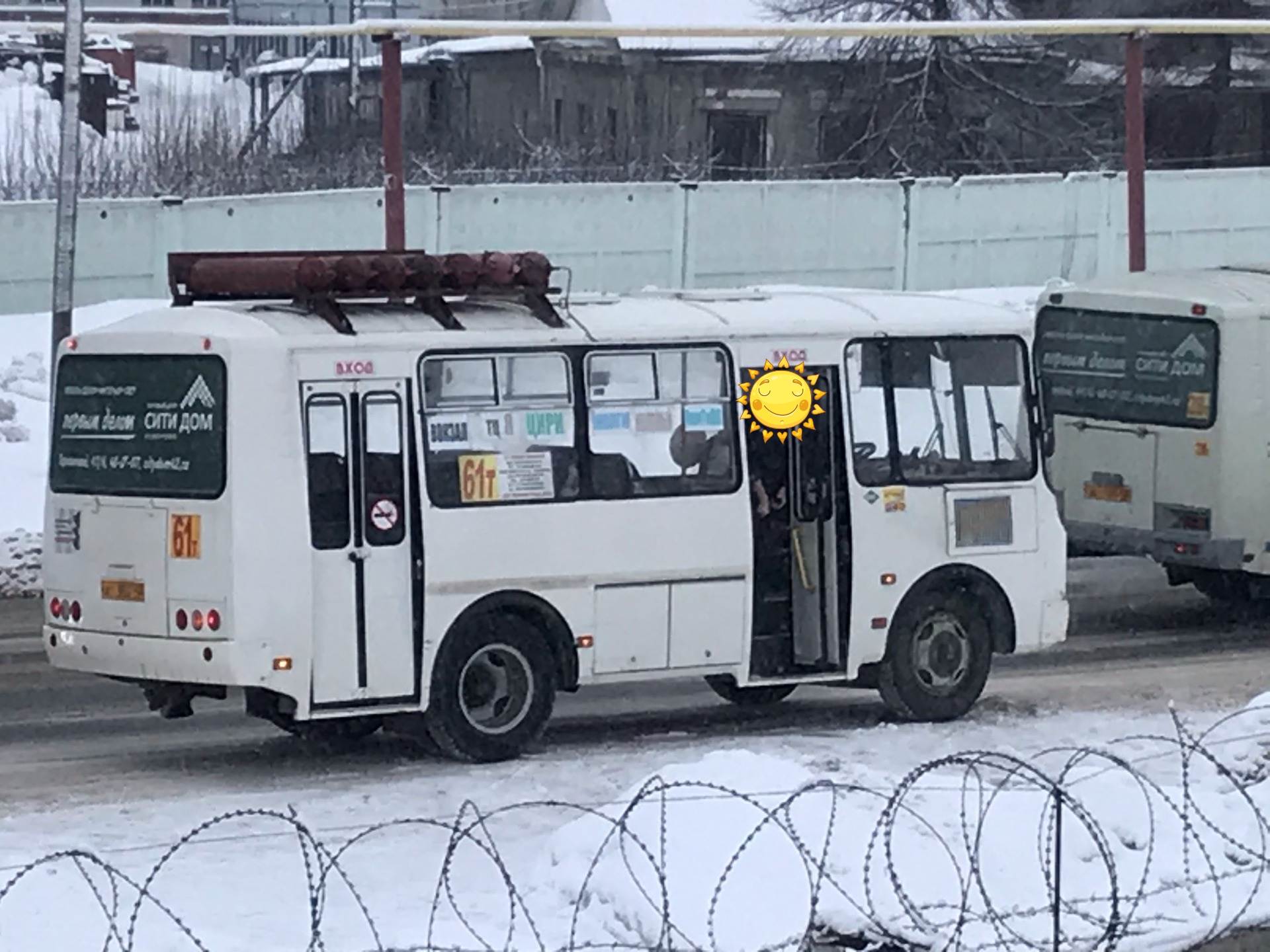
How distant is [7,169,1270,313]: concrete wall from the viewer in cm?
3002

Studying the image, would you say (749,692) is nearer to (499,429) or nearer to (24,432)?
(499,429)

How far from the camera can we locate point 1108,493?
18.6 meters

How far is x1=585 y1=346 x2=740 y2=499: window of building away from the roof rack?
0.50 metres

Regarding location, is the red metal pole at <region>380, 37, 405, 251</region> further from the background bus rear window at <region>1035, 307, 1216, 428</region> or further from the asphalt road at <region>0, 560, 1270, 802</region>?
the background bus rear window at <region>1035, 307, 1216, 428</region>

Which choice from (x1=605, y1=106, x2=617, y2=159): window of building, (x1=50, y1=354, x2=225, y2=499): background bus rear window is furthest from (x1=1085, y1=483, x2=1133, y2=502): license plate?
(x1=605, y1=106, x2=617, y2=159): window of building

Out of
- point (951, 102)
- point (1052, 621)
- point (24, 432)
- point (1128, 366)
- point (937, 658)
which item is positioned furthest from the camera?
point (951, 102)

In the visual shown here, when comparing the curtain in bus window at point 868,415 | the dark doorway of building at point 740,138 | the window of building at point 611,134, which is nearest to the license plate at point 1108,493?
the curtain in bus window at point 868,415

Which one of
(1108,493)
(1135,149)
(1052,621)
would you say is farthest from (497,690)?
(1135,149)

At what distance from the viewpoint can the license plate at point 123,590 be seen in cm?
1247

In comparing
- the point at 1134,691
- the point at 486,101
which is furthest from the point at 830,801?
the point at 486,101

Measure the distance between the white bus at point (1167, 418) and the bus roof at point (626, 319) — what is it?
312cm

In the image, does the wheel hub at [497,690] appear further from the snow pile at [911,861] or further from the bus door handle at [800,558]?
the snow pile at [911,861]

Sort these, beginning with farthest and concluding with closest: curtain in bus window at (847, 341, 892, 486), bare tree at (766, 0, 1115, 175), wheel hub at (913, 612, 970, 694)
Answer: bare tree at (766, 0, 1115, 175), wheel hub at (913, 612, 970, 694), curtain in bus window at (847, 341, 892, 486)

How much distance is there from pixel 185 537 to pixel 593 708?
11.3 feet
